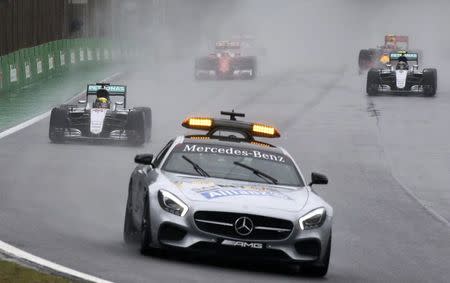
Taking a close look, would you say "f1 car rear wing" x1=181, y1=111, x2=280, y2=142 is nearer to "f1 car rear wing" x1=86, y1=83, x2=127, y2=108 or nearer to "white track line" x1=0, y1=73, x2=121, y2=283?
"white track line" x1=0, y1=73, x2=121, y2=283

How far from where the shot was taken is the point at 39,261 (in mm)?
11234

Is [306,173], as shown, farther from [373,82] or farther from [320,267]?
[373,82]

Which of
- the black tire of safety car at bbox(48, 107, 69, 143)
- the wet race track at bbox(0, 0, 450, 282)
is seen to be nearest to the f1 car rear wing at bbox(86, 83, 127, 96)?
the black tire of safety car at bbox(48, 107, 69, 143)

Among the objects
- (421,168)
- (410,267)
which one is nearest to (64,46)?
(421,168)

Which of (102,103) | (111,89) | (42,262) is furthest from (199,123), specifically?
(111,89)

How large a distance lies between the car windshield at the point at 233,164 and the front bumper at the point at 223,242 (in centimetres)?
119

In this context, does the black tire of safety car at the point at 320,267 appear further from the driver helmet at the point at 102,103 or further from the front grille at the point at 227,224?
the driver helmet at the point at 102,103

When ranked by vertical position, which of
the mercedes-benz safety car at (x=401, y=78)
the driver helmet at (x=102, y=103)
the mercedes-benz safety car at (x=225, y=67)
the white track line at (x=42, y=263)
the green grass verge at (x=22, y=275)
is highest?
the green grass verge at (x=22, y=275)

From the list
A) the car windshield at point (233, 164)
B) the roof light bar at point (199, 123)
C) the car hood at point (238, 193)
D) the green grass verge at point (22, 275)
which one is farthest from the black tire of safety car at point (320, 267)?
the green grass verge at point (22, 275)

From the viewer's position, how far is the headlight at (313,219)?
12211 mm

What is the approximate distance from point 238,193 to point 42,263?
2.13 m

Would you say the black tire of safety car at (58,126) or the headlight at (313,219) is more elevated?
the headlight at (313,219)

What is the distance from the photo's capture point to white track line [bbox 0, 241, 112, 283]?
417 inches

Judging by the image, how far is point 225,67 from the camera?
52438mm
